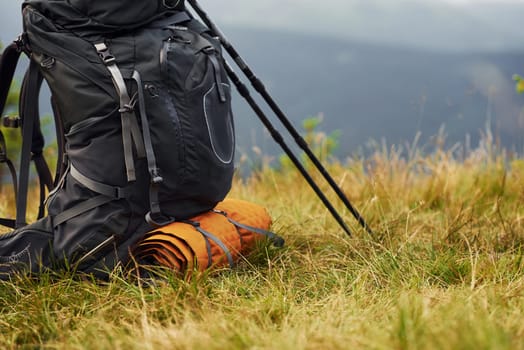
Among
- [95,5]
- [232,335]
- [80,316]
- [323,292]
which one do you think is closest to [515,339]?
[232,335]

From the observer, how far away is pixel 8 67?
3.46 metres

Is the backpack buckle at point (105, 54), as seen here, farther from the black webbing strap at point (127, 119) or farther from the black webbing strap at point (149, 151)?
the black webbing strap at point (149, 151)

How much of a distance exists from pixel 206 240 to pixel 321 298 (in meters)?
0.62

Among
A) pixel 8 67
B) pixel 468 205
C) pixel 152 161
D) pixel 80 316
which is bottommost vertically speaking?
pixel 468 205

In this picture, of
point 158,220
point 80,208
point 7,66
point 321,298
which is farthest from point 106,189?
point 321,298

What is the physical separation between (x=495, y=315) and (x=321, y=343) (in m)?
0.68

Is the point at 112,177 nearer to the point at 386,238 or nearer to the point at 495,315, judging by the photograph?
the point at 386,238

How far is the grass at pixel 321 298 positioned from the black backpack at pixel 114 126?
0.65ft

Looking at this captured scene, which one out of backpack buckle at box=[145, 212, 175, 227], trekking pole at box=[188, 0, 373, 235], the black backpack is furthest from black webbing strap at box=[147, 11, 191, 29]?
backpack buckle at box=[145, 212, 175, 227]

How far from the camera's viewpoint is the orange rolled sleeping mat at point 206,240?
301 cm

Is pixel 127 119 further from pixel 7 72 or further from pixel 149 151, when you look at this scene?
pixel 7 72

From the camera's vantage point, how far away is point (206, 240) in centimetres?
312

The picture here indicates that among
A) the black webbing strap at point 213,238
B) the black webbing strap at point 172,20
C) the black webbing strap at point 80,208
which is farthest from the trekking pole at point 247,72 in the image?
the black webbing strap at point 80,208

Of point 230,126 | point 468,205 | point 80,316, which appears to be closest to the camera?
point 80,316
